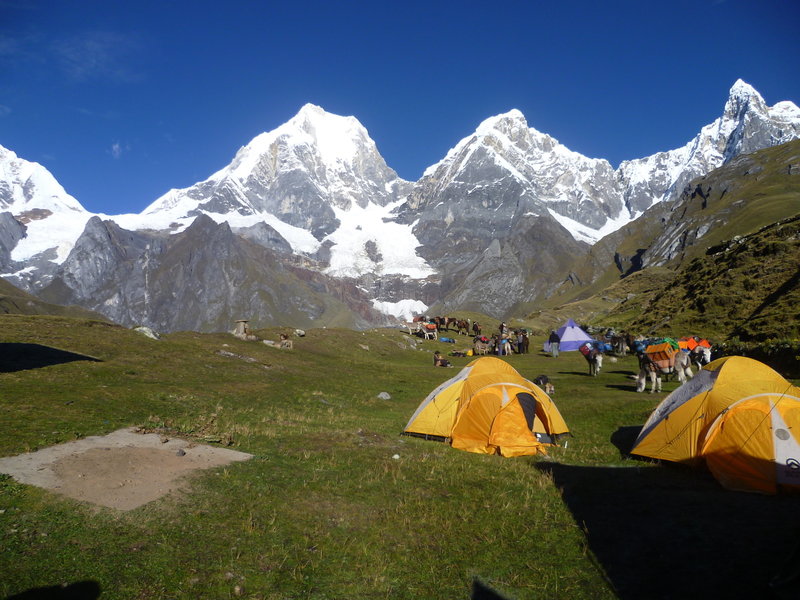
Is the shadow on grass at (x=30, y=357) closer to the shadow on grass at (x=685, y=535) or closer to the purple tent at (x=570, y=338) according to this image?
the shadow on grass at (x=685, y=535)

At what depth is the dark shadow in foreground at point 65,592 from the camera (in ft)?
23.9

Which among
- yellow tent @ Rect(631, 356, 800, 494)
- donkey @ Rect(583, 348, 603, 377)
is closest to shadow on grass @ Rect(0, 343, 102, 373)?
yellow tent @ Rect(631, 356, 800, 494)

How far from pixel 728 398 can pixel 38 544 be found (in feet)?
57.2

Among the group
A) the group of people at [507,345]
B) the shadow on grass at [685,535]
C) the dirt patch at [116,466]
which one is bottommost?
the dirt patch at [116,466]

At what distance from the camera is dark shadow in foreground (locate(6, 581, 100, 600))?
727cm

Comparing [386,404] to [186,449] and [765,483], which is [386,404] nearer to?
[186,449]

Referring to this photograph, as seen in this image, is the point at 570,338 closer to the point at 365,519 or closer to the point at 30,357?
the point at 30,357

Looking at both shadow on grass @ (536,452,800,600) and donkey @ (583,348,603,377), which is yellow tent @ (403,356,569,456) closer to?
shadow on grass @ (536,452,800,600)

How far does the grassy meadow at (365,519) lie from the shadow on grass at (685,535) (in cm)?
4

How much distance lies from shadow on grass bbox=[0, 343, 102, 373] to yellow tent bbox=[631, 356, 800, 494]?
27654 millimetres

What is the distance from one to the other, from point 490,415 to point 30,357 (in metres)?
24.2

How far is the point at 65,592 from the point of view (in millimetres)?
7484

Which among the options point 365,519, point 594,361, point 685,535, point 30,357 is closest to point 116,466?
point 365,519

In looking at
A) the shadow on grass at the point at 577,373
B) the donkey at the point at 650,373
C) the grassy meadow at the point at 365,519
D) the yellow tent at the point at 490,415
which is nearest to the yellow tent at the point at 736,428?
the grassy meadow at the point at 365,519
